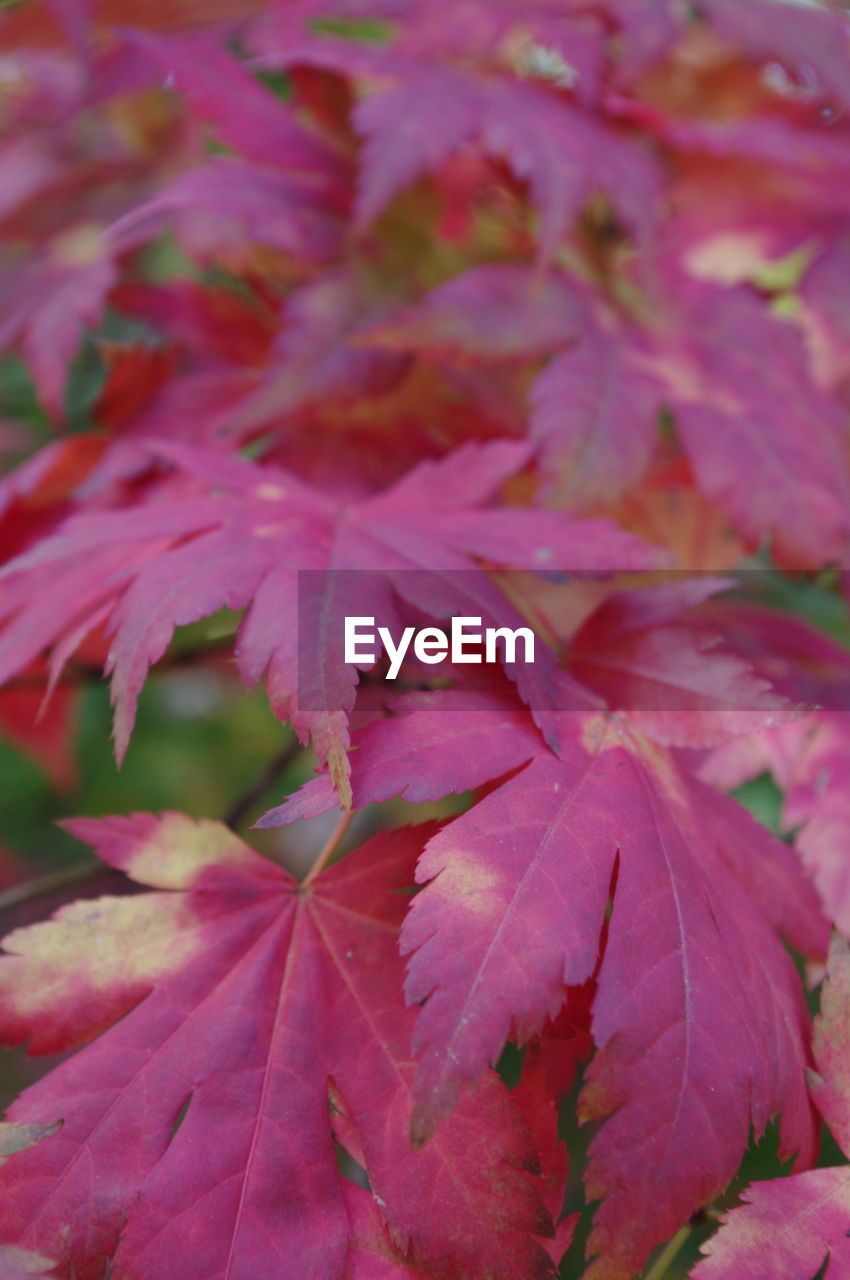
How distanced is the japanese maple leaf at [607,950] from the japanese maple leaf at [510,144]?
0.36 m

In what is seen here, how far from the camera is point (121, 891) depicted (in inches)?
27.1

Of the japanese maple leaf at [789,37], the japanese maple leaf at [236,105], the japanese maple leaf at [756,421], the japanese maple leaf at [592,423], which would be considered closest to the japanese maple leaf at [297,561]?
the japanese maple leaf at [592,423]

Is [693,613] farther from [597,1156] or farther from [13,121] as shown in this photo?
[13,121]

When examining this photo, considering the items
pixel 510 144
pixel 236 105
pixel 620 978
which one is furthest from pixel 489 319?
pixel 620 978

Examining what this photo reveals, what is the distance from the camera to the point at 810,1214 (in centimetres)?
40

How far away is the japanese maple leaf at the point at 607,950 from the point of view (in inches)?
13.7

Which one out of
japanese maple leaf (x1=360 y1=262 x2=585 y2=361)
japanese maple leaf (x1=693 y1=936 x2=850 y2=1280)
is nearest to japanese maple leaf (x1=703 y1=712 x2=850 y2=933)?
japanese maple leaf (x1=693 y1=936 x2=850 y2=1280)

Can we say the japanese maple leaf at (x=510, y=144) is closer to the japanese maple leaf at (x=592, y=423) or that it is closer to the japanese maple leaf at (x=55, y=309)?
the japanese maple leaf at (x=592, y=423)

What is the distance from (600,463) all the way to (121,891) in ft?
1.49

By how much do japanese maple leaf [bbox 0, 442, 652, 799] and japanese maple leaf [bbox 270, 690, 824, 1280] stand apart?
4cm

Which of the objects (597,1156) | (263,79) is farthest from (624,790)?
(263,79)

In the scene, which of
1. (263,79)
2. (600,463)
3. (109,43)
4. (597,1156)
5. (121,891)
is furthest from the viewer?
(263,79)

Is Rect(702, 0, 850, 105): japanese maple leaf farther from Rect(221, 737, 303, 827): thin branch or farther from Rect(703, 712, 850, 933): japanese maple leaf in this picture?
Rect(221, 737, 303, 827): thin branch

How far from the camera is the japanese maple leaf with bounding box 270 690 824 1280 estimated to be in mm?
347
